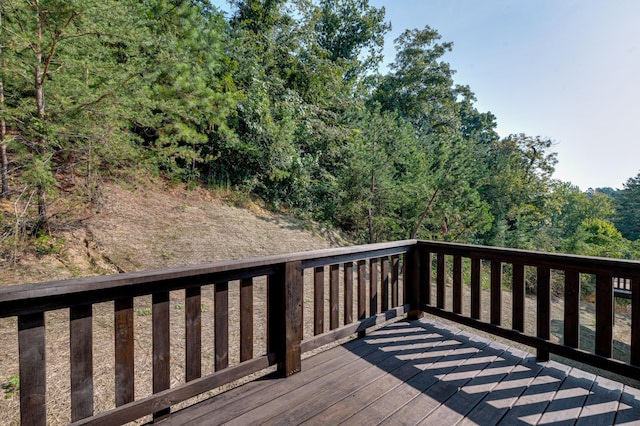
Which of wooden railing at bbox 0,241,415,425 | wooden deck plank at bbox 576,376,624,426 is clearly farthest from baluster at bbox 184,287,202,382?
wooden deck plank at bbox 576,376,624,426

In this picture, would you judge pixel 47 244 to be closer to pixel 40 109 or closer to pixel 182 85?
pixel 40 109

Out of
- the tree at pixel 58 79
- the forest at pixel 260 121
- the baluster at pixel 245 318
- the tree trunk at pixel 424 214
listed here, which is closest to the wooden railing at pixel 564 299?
the baluster at pixel 245 318

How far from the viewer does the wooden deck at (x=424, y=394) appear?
63.4 inches

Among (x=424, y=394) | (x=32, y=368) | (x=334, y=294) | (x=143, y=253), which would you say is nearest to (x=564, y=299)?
(x=424, y=394)

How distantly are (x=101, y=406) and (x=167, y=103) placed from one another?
4.60 m

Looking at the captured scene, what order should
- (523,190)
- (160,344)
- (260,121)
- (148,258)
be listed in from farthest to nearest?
(523,190) → (260,121) → (148,258) → (160,344)

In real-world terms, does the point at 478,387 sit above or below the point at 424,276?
below

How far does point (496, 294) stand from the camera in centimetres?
247

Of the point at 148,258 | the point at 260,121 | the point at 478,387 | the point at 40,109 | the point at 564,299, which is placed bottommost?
the point at 478,387

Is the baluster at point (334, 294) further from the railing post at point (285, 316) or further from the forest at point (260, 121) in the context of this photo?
the forest at point (260, 121)

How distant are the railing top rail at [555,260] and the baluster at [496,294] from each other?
0.09 metres

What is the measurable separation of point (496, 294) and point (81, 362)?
281 centimetres

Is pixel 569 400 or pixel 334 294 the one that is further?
pixel 334 294

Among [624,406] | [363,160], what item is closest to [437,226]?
[363,160]
